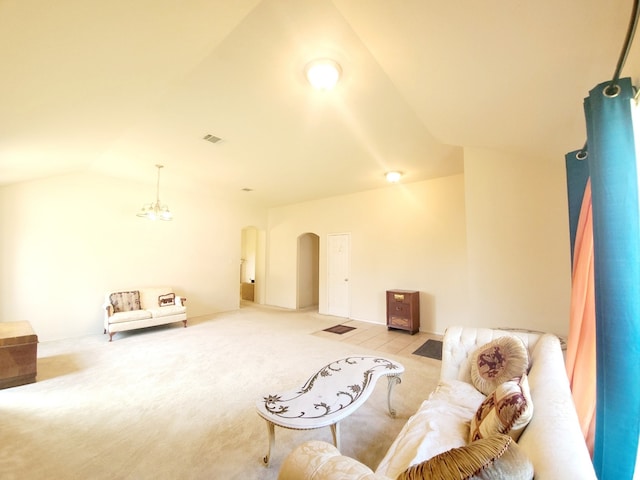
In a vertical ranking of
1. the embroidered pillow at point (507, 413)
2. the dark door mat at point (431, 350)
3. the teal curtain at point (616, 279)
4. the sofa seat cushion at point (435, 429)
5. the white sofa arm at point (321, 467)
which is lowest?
the dark door mat at point (431, 350)

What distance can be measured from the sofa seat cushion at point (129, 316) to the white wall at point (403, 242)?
11.9 ft

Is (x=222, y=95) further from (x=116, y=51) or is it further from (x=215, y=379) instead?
(x=215, y=379)

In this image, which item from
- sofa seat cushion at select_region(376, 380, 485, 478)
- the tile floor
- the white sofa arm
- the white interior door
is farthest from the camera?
the white interior door

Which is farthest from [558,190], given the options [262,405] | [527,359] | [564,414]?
[262,405]

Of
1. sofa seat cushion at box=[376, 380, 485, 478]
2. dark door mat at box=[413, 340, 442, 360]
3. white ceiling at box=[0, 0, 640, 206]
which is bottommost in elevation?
dark door mat at box=[413, 340, 442, 360]

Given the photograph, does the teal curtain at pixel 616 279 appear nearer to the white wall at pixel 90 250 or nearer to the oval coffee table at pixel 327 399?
the oval coffee table at pixel 327 399

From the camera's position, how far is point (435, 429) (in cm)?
146

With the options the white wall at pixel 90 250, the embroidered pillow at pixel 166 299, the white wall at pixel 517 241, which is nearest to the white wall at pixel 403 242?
the white wall at pixel 517 241

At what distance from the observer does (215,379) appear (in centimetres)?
318

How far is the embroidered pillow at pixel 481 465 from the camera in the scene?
0.76 meters

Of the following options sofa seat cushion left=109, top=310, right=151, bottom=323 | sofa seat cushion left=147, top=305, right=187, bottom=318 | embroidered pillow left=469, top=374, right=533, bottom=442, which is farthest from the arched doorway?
embroidered pillow left=469, top=374, right=533, bottom=442

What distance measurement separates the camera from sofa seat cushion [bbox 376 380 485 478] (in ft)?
4.15

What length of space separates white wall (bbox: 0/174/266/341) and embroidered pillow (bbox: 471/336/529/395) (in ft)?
20.5

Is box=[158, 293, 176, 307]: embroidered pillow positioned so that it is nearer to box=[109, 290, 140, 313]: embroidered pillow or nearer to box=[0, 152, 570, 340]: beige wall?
box=[109, 290, 140, 313]: embroidered pillow
